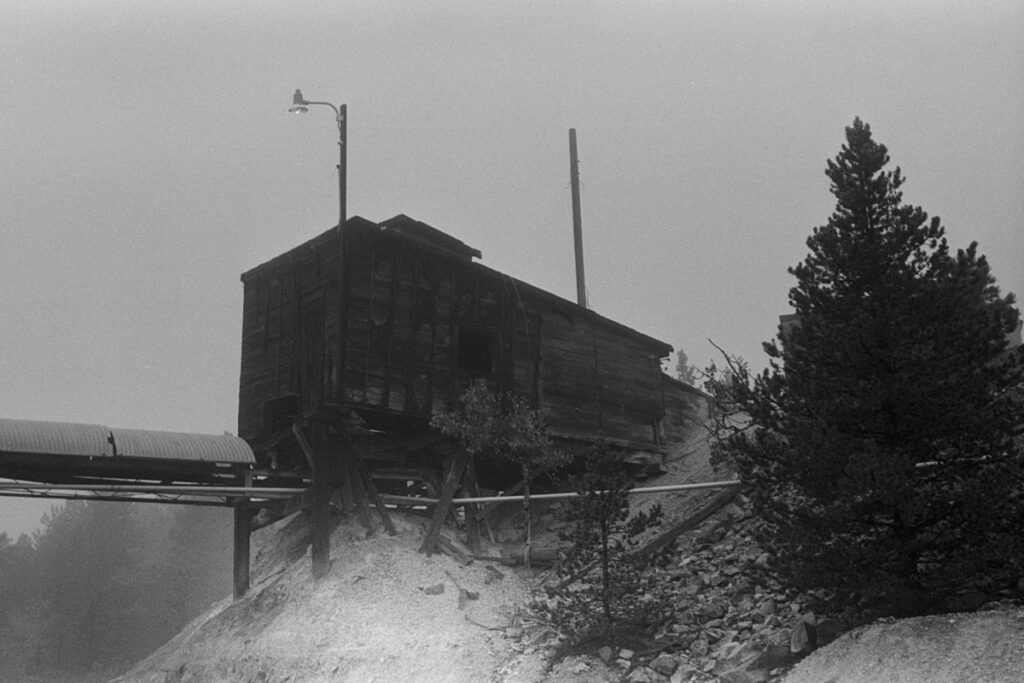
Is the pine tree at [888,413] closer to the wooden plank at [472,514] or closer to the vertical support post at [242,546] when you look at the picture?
the wooden plank at [472,514]

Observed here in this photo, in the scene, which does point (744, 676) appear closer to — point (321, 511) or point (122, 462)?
point (321, 511)

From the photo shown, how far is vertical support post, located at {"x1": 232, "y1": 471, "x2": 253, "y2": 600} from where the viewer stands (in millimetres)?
21078

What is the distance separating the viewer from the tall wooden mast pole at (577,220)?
33938 mm

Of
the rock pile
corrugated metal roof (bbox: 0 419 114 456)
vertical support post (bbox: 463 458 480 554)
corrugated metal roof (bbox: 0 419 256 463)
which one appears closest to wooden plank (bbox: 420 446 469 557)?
vertical support post (bbox: 463 458 480 554)

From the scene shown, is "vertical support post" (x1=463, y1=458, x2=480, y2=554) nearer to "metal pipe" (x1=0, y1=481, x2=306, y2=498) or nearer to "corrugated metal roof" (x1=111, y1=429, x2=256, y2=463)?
"metal pipe" (x1=0, y1=481, x2=306, y2=498)

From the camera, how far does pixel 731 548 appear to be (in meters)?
17.9

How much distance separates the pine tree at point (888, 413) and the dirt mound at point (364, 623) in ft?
20.5

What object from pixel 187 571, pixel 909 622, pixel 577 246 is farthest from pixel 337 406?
pixel 187 571

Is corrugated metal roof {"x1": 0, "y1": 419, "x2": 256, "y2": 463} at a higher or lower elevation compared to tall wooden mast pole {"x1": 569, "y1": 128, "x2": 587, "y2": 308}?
lower

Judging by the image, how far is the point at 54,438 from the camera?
703 inches

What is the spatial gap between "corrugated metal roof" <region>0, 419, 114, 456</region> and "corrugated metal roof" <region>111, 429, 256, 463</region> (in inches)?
13.8

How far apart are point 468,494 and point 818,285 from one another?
11608mm

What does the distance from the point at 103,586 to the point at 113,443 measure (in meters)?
38.9

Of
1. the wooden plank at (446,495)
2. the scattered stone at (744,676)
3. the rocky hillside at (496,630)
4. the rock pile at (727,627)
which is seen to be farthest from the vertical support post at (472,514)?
the scattered stone at (744,676)
